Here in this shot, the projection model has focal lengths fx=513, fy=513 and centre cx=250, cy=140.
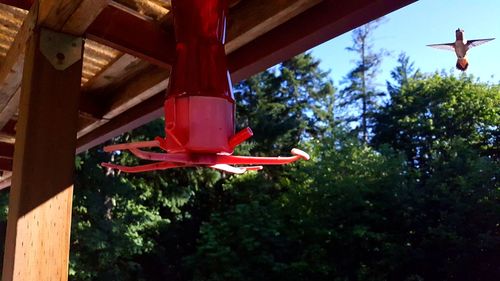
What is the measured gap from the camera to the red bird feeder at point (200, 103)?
1076 millimetres

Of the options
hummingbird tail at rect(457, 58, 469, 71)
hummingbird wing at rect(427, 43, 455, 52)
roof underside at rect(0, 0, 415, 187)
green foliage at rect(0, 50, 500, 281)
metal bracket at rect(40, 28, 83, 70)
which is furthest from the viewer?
green foliage at rect(0, 50, 500, 281)

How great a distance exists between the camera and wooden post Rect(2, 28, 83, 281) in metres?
1.09

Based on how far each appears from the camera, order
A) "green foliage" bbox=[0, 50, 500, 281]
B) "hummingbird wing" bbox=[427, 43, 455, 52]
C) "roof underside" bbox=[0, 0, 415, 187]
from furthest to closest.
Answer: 1. "green foliage" bbox=[0, 50, 500, 281]
2. "hummingbird wing" bbox=[427, 43, 455, 52]
3. "roof underside" bbox=[0, 0, 415, 187]

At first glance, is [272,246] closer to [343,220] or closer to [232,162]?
[343,220]

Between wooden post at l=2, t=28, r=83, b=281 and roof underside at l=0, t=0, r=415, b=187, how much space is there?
0.14 m

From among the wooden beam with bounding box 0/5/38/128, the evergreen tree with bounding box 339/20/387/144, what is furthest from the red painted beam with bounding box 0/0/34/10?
the evergreen tree with bounding box 339/20/387/144

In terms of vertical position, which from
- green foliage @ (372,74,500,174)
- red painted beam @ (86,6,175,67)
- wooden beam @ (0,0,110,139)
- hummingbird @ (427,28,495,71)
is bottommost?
wooden beam @ (0,0,110,139)

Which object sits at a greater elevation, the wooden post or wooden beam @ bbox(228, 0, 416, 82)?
wooden beam @ bbox(228, 0, 416, 82)

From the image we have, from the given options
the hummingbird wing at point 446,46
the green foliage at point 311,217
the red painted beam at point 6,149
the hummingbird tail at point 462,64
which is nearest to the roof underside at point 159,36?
the hummingbird tail at point 462,64

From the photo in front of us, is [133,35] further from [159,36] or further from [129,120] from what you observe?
[129,120]

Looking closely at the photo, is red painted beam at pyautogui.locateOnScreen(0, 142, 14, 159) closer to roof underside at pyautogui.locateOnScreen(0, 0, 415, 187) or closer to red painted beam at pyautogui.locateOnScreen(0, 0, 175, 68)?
roof underside at pyautogui.locateOnScreen(0, 0, 415, 187)

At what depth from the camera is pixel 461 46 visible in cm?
190

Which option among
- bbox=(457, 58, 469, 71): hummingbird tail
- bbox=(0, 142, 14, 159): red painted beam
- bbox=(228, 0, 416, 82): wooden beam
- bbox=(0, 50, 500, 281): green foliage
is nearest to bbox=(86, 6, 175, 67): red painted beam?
bbox=(228, 0, 416, 82): wooden beam

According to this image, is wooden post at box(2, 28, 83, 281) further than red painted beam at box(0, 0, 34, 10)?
No
